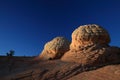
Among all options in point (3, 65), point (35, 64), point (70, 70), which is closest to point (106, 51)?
point (70, 70)

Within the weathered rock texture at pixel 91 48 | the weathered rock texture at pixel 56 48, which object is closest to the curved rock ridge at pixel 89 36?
the weathered rock texture at pixel 91 48

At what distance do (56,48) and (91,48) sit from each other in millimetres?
3570

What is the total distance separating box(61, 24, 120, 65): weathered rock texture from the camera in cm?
1903

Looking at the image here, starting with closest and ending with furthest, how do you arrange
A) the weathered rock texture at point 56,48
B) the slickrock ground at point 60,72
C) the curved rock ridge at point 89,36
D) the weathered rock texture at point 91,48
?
the slickrock ground at point 60,72
the weathered rock texture at point 91,48
the curved rock ridge at point 89,36
the weathered rock texture at point 56,48

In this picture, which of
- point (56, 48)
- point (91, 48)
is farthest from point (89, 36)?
point (56, 48)

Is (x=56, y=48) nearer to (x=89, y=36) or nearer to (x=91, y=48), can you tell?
(x=89, y=36)

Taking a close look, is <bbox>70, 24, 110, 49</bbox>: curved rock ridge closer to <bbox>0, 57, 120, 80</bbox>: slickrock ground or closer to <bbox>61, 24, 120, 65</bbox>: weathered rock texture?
<bbox>61, 24, 120, 65</bbox>: weathered rock texture

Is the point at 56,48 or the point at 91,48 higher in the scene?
the point at 56,48

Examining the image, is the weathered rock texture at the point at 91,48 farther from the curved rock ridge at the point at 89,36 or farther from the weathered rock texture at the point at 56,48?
the weathered rock texture at the point at 56,48

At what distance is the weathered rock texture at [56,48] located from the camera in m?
22.0

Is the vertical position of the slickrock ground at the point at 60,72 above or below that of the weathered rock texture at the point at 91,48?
below

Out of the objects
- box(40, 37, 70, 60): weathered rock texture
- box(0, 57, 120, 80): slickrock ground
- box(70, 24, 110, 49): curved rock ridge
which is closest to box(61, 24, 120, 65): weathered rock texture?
box(70, 24, 110, 49): curved rock ridge

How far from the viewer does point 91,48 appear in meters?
19.3

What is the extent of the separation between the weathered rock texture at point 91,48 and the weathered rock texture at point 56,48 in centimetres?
124
